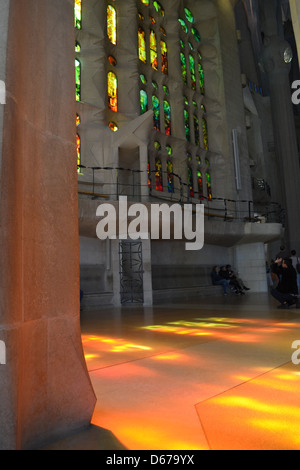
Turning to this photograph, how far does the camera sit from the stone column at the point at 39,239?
5.53 feet

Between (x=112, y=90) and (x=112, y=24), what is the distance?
3.52 m

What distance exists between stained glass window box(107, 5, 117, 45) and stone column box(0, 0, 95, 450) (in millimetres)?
16661

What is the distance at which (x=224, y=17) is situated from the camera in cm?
2259

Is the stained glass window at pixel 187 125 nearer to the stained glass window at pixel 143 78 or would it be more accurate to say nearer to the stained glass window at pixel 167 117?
the stained glass window at pixel 167 117

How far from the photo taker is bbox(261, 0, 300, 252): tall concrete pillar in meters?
26.7

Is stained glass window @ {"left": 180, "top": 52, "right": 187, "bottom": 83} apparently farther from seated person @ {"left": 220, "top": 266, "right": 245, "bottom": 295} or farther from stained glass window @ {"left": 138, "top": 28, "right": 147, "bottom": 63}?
seated person @ {"left": 220, "top": 266, "right": 245, "bottom": 295}

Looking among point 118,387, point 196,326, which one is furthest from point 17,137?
point 196,326

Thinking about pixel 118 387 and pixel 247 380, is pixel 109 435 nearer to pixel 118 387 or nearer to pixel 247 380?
pixel 118 387

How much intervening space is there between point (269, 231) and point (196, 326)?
1211 centimetres

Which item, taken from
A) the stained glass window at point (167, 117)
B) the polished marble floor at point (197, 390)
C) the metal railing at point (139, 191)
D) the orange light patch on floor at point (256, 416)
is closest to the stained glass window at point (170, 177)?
the metal railing at point (139, 191)

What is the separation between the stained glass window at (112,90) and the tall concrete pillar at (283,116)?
15.8 m
